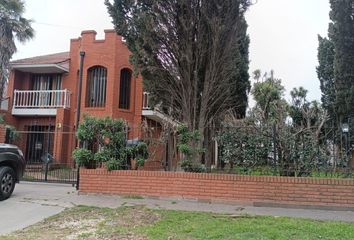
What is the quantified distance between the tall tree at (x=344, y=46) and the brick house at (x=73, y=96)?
951cm

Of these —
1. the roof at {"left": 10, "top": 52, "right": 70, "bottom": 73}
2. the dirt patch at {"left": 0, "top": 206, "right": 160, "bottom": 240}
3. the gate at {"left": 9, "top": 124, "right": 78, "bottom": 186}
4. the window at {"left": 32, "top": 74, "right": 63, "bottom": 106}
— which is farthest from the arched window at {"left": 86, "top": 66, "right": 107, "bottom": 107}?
the dirt patch at {"left": 0, "top": 206, "right": 160, "bottom": 240}

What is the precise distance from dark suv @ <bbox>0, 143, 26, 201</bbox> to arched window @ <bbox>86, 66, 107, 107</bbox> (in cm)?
1094

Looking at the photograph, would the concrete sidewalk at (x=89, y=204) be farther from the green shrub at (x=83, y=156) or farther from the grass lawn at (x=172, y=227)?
the green shrub at (x=83, y=156)

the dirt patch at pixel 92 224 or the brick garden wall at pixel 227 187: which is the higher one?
the brick garden wall at pixel 227 187

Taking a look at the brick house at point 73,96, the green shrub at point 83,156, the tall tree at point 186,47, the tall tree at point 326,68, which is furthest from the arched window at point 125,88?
the tall tree at point 326,68

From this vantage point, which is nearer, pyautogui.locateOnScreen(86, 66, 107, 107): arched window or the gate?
the gate

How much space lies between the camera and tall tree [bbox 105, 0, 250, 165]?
10.8 meters

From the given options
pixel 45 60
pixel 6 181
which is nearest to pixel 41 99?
pixel 45 60

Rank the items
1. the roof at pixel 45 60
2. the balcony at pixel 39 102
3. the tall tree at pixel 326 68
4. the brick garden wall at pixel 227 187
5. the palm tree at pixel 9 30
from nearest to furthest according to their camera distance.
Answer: the brick garden wall at pixel 227 187 < the palm tree at pixel 9 30 < the balcony at pixel 39 102 < the roof at pixel 45 60 < the tall tree at pixel 326 68

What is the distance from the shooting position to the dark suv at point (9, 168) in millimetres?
9919

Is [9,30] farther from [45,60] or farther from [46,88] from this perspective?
[46,88]

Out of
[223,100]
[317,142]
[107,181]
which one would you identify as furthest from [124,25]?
[317,142]

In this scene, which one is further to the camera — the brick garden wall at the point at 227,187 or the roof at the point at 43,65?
the roof at the point at 43,65

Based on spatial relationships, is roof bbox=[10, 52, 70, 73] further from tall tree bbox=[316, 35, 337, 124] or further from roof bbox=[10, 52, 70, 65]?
tall tree bbox=[316, 35, 337, 124]
